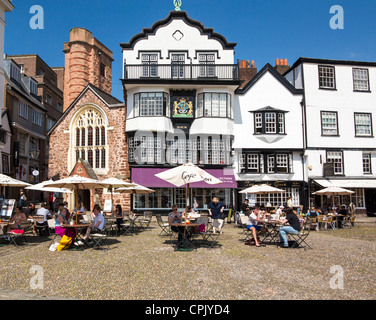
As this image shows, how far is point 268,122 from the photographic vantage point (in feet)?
82.9

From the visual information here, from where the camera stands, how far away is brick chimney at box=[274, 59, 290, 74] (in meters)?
30.8

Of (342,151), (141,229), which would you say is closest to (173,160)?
(141,229)

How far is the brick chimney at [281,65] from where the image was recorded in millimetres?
30812

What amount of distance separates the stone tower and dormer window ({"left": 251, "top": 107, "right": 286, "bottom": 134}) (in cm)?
1946

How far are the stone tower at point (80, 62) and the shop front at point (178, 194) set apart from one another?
15.9 metres

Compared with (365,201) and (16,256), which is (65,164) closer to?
(16,256)

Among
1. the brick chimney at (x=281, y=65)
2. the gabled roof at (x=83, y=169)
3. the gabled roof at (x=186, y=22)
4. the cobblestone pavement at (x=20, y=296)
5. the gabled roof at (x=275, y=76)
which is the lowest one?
the cobblestone pavement at (x=20, y=296)

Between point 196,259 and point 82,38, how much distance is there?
108ft

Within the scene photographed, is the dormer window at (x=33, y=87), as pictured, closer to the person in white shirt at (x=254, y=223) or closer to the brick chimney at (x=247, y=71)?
the brick chimney at (x=247, y=71)

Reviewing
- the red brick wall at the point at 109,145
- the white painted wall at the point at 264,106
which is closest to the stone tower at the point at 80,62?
the red brick wall at the point at 109,145

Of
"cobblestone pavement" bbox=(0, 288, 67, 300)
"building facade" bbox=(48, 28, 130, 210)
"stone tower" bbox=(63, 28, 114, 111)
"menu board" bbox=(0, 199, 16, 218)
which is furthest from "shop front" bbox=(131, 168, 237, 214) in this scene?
"cobblestone pavement" bbox=(0, 288, 67, 300)

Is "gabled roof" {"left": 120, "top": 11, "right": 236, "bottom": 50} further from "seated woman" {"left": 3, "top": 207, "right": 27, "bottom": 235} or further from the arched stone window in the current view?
"seated woman" {"left": 3, "top": 207, "right": 27, "bottom": 235}

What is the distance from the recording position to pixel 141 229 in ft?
55.0

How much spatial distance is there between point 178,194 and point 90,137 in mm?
9074
